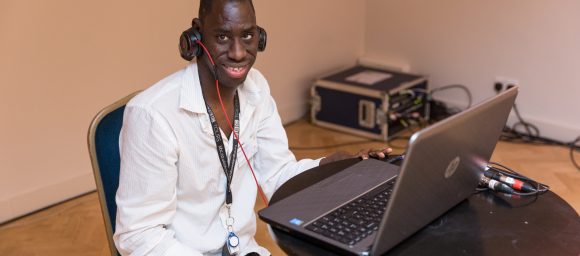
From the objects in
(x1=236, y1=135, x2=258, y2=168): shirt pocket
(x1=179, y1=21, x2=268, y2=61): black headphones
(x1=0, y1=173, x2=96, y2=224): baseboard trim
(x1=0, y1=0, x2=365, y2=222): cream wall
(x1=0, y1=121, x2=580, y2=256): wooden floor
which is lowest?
(x1=0, y1=121, x2=580, y2=256): wooden floor

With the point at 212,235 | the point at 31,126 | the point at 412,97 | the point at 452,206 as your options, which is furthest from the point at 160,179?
the point at 412,97

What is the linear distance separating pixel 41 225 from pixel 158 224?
1.83 metres

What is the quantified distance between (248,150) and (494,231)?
63 cm

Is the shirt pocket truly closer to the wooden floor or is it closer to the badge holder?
the badge holder

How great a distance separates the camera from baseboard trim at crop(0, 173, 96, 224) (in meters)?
3.12

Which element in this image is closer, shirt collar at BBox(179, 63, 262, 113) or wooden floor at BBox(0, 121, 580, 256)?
shirt collar at BBox(179, 63, 262, 113)

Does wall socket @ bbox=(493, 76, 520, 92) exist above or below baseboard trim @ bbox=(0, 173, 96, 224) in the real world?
above

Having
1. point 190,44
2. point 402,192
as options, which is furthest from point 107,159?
point 402,192

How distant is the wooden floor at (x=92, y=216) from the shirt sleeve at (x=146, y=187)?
4.36ft

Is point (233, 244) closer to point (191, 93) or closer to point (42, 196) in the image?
point (191, 93)

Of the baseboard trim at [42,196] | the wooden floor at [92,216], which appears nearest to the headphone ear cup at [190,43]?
the wooden floor at [92,216]

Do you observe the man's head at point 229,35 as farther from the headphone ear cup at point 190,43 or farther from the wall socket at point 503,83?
the wall socket at point 503,83

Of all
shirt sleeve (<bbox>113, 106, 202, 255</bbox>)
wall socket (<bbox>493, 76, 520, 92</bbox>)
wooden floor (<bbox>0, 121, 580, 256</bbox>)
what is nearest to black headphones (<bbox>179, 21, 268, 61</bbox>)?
shirt sleeve (<bbox>113, 106, 202, 255</bbox>)

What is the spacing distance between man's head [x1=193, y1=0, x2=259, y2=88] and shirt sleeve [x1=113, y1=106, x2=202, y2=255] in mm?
180
